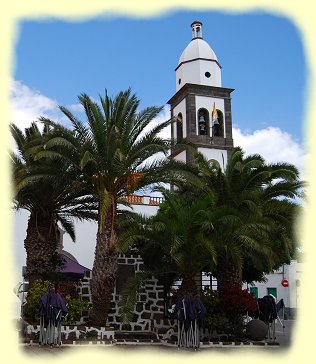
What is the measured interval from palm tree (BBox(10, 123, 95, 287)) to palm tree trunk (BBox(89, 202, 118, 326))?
1.92 m

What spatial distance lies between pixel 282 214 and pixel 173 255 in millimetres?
5373

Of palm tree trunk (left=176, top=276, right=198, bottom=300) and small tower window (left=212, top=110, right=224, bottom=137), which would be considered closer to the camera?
palm tree trunk (left=176, top=276, right=198, bottom=300)

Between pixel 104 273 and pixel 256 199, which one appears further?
pixel 256 199

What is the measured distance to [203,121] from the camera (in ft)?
121

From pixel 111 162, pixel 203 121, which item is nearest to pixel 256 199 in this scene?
pixel 111 162

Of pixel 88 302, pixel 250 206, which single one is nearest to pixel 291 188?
pixel 250 206

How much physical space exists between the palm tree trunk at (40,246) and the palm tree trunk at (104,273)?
243cm

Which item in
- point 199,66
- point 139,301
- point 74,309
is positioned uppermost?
point 199,66

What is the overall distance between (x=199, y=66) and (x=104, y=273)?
976 inches

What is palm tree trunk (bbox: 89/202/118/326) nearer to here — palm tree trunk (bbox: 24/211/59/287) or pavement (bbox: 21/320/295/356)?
pavement (bbox: 21/320/295/356)

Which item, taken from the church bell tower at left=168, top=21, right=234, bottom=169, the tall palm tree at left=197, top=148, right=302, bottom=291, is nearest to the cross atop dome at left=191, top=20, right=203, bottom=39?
the church bell tower at left=168, top=21, right=234, bottom=169

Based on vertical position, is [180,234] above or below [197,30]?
below

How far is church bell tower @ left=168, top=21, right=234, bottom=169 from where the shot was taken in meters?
35.8

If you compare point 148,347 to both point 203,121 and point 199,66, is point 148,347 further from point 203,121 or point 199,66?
point 199,66
